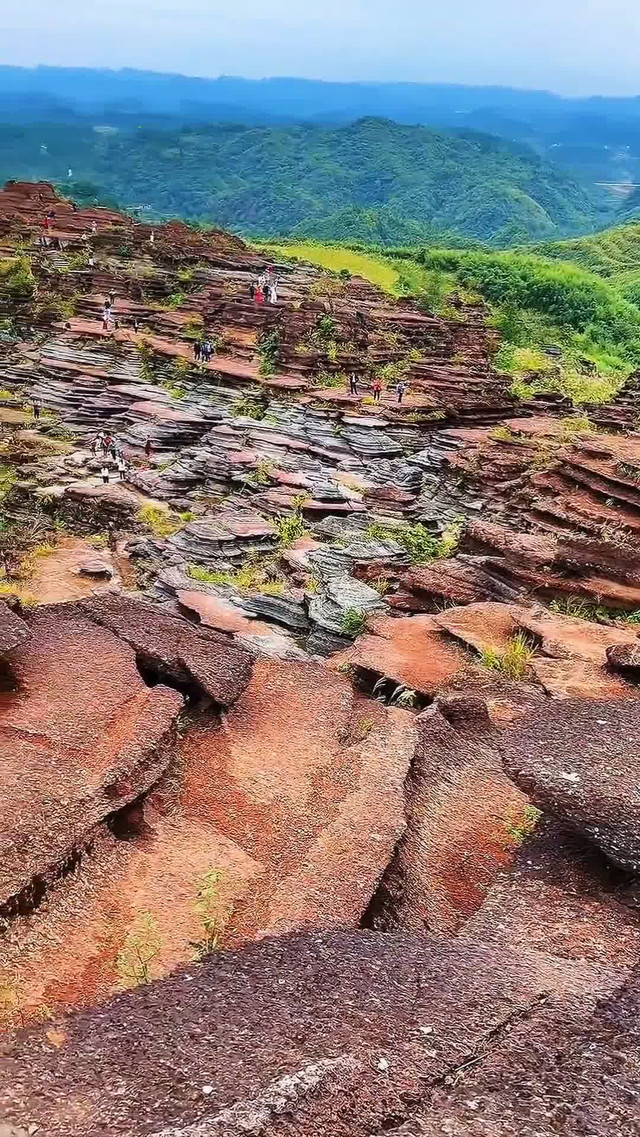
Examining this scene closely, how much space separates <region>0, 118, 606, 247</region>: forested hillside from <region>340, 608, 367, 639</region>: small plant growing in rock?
116 m

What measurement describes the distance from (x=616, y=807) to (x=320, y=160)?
183 metres

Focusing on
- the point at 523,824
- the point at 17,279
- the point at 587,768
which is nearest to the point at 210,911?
the point at 523,824

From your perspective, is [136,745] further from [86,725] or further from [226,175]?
[226,175]

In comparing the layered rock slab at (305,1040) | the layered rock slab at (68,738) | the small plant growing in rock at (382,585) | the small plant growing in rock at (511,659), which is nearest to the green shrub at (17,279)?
the small plant growing in rock at (382,585)

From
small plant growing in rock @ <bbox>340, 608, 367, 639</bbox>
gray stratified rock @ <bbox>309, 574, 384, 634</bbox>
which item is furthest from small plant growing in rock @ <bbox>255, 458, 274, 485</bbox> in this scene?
small plant growing in rock @ <bbox>340, 608, 367, 639</bbox>

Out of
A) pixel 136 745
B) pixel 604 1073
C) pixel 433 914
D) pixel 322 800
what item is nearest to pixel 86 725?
pixel 136 745

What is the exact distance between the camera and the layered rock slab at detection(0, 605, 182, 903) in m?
6.31

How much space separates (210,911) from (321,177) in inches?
6833

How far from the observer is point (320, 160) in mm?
169625

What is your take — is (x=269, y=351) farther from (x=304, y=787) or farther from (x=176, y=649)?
(x=304, y=787)

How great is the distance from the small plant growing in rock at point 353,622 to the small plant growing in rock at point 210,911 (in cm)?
584

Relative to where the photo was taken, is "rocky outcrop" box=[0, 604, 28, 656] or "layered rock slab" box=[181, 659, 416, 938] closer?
"layered rock slab" box=[181, 659, 416, 938]

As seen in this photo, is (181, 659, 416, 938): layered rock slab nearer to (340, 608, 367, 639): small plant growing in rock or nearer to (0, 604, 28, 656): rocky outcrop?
(0, 604, 28, 656): rocky outcrop

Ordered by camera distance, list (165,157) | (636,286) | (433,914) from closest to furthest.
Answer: (433,914)
(636,286)
(165,157)
